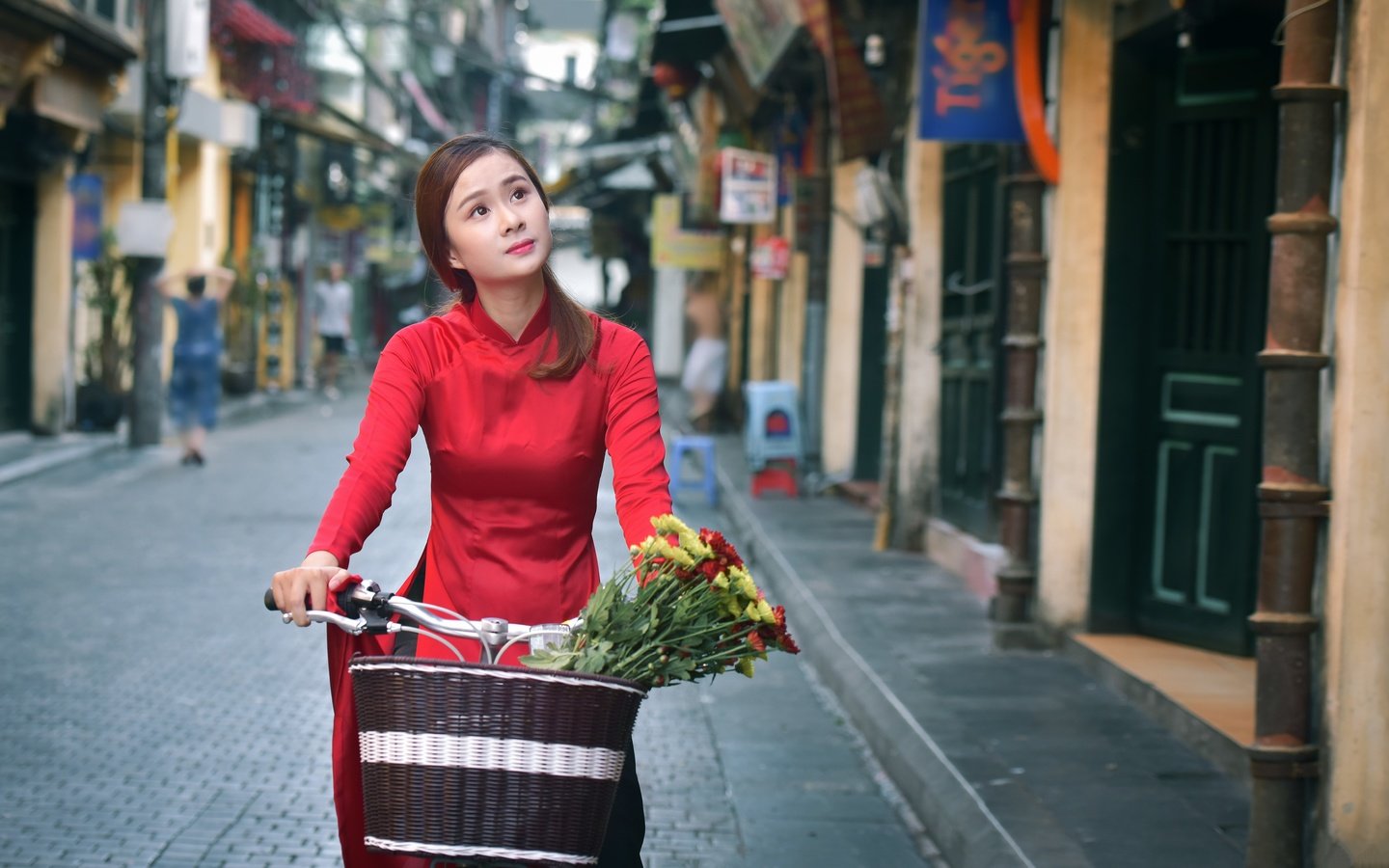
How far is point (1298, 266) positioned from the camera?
473 centimetres

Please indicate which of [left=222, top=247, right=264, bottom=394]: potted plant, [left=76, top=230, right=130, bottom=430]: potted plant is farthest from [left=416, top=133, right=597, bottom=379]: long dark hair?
[left=222, top=247, right=264, bottom=394]: potted plant

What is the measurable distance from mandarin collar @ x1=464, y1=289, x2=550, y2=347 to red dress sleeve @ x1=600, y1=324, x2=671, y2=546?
12cm

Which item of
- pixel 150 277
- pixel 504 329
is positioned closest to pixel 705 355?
pixel 150 277

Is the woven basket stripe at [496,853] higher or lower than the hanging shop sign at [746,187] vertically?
lower

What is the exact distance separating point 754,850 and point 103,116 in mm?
18249

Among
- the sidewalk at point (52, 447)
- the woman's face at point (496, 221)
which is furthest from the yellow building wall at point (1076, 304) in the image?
the sidewalk at point (52, 447)

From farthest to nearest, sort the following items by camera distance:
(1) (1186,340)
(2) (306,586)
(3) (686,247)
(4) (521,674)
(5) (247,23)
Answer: (3) (686,247)
(5) (247,23)
(1) (1186,340)
(2) (306,586)
(4) (521,674)

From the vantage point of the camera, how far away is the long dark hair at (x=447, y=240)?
332 centimetres

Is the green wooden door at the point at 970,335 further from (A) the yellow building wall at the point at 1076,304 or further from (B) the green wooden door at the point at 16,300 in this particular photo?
(B) the green wooden door at the point at 16,300

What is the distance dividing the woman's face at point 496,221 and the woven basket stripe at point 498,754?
3.24ft

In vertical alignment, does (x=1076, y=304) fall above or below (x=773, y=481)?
above

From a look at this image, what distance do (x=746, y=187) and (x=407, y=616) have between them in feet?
56.4

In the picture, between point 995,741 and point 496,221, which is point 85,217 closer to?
point 995,741

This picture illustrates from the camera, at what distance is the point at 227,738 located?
678 centimetres
